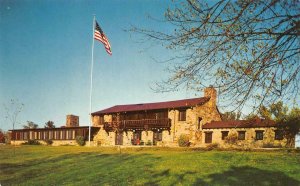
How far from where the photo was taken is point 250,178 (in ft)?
38.3

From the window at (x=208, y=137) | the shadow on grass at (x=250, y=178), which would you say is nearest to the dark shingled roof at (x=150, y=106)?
the window at (x=208, y=137)

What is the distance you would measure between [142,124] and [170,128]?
4.42 meters

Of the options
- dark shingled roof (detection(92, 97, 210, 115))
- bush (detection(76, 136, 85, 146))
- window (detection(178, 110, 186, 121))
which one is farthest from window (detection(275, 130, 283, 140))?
bush (detection(76, 136, 85, 146))

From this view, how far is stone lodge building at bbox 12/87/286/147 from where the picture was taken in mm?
32781

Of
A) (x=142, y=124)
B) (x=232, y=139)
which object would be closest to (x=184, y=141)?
(x=232, y=139)

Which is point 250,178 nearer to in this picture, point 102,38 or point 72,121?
point 102,38

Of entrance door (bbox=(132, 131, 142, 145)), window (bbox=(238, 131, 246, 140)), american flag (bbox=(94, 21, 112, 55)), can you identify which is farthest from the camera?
entrance door (bbox=(132, 131, 142, 145))

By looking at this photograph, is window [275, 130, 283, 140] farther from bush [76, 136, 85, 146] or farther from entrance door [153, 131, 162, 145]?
bush [76, 136, 85, 146]

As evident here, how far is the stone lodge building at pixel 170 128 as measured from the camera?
1291 inches

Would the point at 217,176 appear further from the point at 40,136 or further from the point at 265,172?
the point at 40,136

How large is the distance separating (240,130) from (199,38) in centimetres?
2857

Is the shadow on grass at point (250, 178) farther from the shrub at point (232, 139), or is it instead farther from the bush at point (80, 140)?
the bush at point (80, 140)

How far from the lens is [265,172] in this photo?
12656mm

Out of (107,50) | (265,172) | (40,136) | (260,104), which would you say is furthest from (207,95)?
(40,136)
